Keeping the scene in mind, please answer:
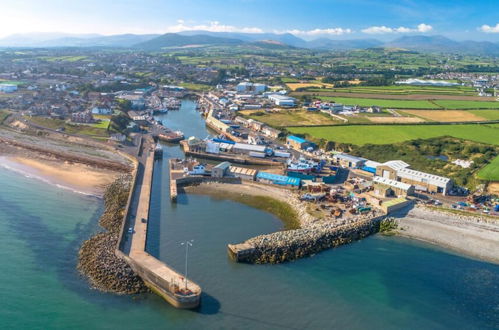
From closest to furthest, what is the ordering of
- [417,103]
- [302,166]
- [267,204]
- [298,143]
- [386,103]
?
[267,204] < [302,166] < [298,143] < [386,103] < [417,103]

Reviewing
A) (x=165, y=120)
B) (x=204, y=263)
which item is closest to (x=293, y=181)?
(x=204, y=263)

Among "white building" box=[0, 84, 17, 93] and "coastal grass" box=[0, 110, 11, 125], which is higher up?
"white building" box=[0, 84, 17, 93]

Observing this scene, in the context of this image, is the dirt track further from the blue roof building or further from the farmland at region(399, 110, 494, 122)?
the blue roof building

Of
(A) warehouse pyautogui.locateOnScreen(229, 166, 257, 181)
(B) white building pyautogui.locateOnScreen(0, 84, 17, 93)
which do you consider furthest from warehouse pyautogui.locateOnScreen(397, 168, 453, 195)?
(B) white building pyautogui.locateOnScreen(0, 84, 17, 93)

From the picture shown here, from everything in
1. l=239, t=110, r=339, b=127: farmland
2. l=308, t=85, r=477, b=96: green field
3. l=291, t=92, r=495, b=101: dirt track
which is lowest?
l=239, t=110, r=339, b=127: farmland

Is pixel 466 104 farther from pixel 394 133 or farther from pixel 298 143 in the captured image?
pixel 298 143

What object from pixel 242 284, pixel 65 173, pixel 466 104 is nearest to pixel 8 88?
pixel 65 173
